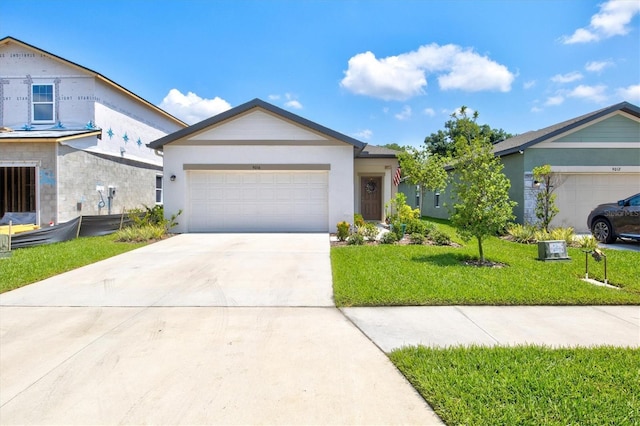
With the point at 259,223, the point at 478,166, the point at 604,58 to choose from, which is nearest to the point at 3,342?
the point at 478,166

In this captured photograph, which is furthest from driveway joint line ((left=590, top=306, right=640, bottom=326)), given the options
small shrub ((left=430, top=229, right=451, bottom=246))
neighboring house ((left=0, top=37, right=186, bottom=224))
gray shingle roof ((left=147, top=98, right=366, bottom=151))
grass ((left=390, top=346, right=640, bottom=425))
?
neighboring house ((left=0, top=37, right=186, bottom=224))

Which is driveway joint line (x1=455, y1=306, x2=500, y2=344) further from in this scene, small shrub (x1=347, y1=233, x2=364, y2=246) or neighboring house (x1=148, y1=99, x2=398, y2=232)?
neighboring house (x1=148, y1=99, x2=398, y2=232)

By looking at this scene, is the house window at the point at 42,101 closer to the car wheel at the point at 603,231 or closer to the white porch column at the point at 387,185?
the white porch column at the point at 387,185

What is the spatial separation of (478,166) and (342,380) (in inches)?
251

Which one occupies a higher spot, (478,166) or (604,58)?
(604,58)

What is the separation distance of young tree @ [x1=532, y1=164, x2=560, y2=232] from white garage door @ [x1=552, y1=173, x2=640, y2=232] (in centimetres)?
82

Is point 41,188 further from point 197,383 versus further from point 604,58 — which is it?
point 604,58

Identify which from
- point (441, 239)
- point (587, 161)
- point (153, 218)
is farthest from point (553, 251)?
point (153, 218)

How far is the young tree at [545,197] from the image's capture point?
1171 centimetres

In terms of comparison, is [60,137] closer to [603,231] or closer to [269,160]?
[269,160]

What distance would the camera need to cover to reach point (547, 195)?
11828mm

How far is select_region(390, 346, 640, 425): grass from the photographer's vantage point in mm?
2591

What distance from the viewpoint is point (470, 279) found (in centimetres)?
654

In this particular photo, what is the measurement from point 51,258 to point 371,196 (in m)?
13.3
